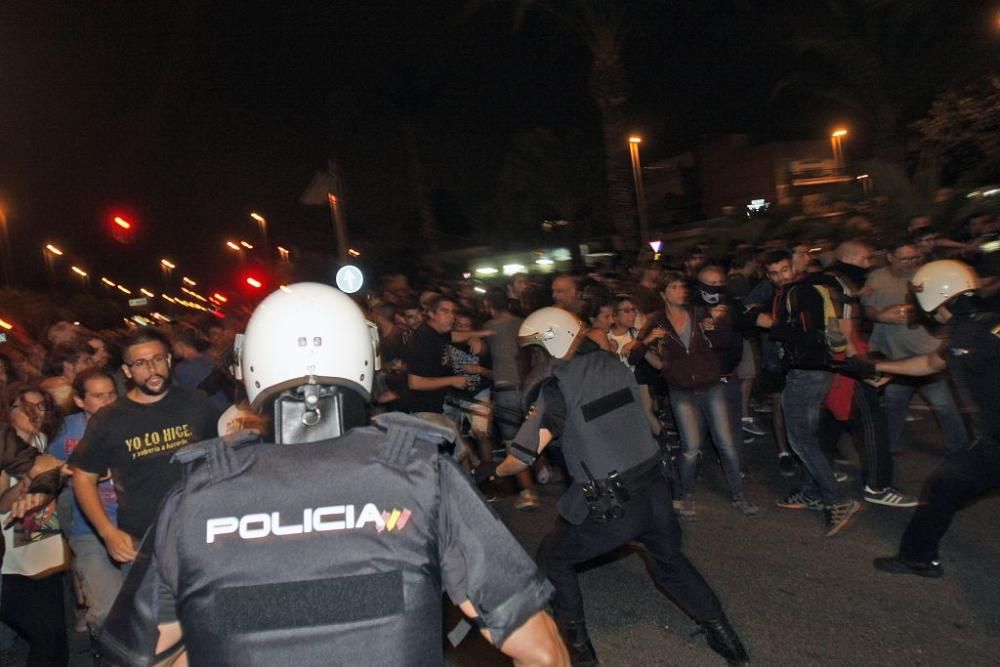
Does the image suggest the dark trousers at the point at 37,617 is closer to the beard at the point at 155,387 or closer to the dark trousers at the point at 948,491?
the beard at the point at 155,387

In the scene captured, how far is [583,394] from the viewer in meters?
4.16

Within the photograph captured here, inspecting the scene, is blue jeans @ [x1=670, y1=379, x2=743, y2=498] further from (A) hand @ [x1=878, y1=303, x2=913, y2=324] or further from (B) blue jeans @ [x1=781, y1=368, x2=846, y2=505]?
(A) hand @ [x1=878, y1=303, x2=913, y2=324]

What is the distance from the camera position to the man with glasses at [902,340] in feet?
22.5

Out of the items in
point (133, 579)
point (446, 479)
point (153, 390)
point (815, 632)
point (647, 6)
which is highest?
point (647, 6)

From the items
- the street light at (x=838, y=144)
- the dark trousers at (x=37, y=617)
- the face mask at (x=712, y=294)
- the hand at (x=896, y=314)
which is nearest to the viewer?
the dark trousers at (x=37, y=617)

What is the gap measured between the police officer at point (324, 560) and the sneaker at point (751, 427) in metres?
7.58

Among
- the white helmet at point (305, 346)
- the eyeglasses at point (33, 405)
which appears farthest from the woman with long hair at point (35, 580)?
the white helmet at point (305, 346)

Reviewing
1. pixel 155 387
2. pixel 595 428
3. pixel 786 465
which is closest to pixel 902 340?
pixel 786 465

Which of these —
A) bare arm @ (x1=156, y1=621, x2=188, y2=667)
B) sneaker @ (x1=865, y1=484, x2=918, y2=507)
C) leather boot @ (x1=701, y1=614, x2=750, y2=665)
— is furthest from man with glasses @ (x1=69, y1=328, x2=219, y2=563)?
sneaker @ (x1=865, y1=484, x2=918, y2=507)

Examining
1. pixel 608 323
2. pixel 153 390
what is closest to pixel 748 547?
pixel 608 323

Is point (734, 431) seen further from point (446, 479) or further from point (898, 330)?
point (446, 479)

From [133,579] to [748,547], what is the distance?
4.94m

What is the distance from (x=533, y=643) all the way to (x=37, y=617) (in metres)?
3.47

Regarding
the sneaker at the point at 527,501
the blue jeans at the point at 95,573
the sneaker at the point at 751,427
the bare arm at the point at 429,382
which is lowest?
the sneaker at the point at 527,501
